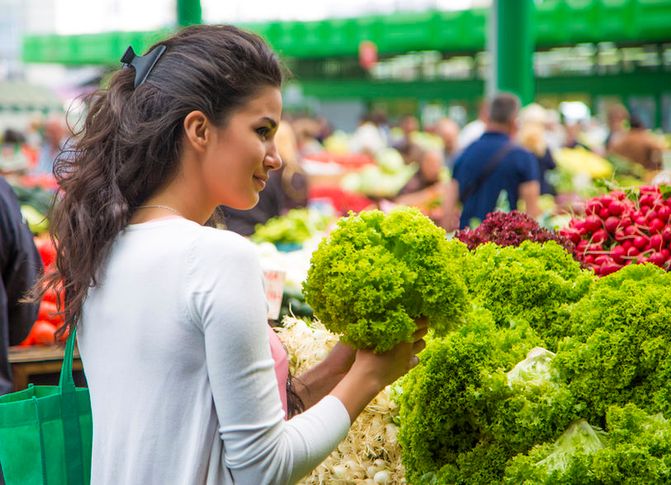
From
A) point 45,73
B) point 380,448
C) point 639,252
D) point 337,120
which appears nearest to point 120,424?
point 380,448

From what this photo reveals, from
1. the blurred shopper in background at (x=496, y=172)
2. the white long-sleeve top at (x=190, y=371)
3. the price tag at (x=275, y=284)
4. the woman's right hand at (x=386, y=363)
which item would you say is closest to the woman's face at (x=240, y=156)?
the white long-sleeve top at (x=190, y=371)

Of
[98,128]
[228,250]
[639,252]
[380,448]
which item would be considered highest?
[98,128]

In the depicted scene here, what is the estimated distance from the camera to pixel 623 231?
3.13 meters

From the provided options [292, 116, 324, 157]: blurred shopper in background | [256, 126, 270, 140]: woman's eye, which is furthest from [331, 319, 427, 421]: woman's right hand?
[292, 116, 324, 157]: blurred shopper in background

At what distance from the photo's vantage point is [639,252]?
3068mm

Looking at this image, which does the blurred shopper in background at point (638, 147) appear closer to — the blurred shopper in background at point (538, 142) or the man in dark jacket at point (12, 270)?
the blurred shopper in background at point (538, 142)

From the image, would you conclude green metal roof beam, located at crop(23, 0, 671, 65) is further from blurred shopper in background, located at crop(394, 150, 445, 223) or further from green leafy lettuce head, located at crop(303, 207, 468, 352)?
green leafy lettuce head, located at crop(303, 207, 468, 352)

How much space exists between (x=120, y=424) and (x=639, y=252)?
1.99m

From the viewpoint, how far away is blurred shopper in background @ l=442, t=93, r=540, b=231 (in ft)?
22.4

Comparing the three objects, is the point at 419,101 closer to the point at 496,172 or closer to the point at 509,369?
the point at 496,172

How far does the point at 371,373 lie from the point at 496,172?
Result: 203 inches

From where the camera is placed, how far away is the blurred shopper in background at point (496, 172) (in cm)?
682

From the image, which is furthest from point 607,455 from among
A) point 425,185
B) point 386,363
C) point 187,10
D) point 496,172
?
point 425,185

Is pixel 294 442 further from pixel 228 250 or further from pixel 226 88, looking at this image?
pixel 226 88
